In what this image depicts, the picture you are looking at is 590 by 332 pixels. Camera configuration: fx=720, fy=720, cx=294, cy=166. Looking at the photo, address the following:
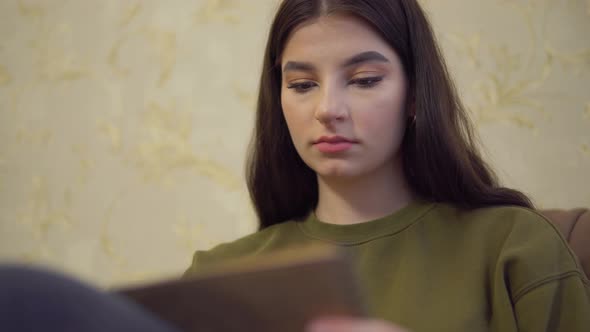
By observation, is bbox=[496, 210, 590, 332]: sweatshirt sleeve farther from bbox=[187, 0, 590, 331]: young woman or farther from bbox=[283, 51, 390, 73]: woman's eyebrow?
bbox=[283, 51, 390, 73]: woman's eyebrow

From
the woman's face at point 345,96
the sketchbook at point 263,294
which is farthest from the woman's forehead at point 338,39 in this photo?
the sketchbook at point 263,294

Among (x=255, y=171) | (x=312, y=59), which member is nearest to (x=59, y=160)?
(x=255, y=171)

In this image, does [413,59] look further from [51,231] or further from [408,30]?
[51,231]

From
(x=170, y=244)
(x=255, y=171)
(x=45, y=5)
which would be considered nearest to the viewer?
(x=255, y=171)

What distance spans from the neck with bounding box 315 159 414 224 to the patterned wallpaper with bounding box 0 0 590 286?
1.10ft

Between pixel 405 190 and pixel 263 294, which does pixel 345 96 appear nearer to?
pixel 405 190

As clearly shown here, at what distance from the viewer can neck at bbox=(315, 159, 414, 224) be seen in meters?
1.07

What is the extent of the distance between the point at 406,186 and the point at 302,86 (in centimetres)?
22

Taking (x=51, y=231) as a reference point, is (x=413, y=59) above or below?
above

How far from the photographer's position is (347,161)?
1010mm

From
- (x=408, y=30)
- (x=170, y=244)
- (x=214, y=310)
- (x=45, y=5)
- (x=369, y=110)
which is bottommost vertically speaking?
(x=170, y=244)

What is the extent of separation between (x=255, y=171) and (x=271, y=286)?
0.76 meters

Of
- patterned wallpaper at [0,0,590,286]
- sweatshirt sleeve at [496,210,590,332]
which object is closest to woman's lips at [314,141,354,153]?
sweatshirt sleeve at [496,210,590,332]

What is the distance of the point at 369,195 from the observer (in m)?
1.07
